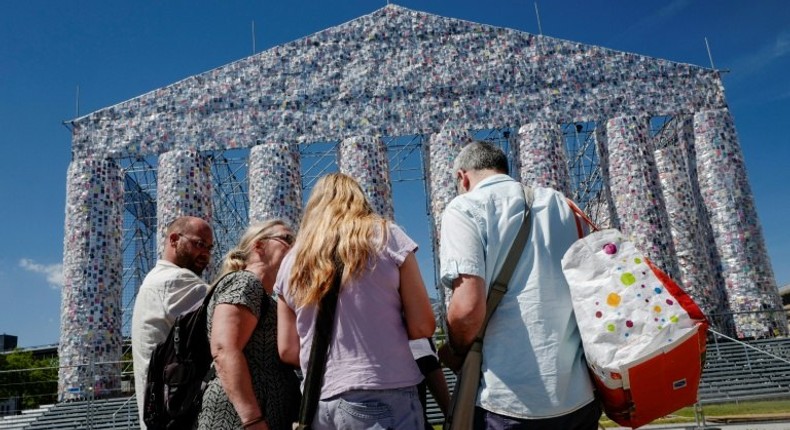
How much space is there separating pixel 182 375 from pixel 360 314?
2.24ft

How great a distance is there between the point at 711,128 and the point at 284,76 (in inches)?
418

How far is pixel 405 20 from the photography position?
15328mm

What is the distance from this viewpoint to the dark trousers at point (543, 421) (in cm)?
155

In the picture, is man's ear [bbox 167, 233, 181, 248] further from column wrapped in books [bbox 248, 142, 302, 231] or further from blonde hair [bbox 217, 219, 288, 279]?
column wrapped in books [bbox 248, 142, 302, 231]

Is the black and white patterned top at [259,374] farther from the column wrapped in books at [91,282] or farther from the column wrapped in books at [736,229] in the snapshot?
the column wrapped in books at [736,229]

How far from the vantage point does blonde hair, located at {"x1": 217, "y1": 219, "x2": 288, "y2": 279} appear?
209cm

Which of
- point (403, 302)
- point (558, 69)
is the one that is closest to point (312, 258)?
point (403, 302)

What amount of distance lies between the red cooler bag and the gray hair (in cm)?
46

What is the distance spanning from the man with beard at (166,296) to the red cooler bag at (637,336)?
1.52 meters

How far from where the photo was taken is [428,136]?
1452 cm

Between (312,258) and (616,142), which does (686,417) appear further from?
(616,142)

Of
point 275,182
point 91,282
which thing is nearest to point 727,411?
point 275,182

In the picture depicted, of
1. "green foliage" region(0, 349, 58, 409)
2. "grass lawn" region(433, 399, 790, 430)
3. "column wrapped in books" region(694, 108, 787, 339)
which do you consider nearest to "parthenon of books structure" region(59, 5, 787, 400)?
"column wrapped in books" region(694, 108, 787, 339)

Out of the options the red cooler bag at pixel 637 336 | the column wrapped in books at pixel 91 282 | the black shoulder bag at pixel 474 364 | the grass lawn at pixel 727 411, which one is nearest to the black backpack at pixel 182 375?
the black shoulder bag at pixel 474 364
